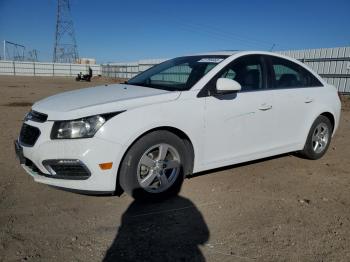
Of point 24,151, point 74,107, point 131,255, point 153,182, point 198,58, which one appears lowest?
point 131,255

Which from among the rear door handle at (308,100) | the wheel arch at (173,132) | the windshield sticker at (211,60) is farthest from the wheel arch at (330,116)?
the wheel arch at (173,132)

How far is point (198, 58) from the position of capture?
15.6 ft

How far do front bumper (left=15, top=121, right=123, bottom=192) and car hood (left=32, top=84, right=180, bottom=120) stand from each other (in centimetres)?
21

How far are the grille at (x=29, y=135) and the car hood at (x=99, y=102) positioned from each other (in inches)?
8.1

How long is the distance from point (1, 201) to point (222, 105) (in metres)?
2.65

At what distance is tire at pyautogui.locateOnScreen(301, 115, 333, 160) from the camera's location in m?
5.27

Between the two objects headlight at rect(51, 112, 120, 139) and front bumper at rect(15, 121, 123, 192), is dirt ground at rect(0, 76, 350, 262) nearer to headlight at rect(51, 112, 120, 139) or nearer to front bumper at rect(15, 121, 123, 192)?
front bumper at rect(15, 121, 123, 192)

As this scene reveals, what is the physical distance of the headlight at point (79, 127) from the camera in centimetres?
329

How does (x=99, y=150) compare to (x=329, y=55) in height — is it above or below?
below

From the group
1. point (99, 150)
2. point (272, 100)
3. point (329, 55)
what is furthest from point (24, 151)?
point (329, 55)

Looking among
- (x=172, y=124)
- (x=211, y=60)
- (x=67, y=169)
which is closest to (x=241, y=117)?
(x=211, y=60)

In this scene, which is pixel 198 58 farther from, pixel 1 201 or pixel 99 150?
pixel 1 201

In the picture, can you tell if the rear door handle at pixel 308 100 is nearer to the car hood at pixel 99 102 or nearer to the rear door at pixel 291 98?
the rear door at pixel 291 98

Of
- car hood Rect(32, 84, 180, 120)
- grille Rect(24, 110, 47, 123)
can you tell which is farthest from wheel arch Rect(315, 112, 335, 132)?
grille Rect(24, 110, 47, 123)
